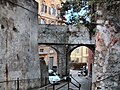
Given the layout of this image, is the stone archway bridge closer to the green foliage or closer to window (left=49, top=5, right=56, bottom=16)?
the green foliage

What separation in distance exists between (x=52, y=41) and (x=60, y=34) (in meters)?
0.97

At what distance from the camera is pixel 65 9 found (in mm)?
13961

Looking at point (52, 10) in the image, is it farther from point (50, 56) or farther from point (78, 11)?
point (78, 11)

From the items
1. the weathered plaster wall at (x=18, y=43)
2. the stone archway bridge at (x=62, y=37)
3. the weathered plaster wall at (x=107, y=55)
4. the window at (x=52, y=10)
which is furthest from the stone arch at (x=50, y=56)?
the weathered plaster wall at (x=107, y=55)

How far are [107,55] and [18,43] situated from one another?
974 cm

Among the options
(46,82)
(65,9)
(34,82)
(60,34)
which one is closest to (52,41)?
(60,34)

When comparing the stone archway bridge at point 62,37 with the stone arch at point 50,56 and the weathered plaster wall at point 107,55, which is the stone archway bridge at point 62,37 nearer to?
the stone arch at point 50,56

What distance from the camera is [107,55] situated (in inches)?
195

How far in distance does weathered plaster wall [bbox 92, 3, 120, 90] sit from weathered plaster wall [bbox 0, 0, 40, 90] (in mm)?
7637

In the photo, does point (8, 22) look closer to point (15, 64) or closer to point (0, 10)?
point (0, 10)

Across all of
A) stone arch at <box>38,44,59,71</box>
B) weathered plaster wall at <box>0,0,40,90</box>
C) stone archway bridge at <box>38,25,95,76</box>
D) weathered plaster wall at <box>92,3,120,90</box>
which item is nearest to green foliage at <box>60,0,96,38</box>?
weathered plaster wall at <box>92,3,120,90</box>

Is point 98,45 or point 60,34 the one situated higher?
point 60,34

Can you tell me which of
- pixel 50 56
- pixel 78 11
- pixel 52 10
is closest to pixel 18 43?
pixel 78 11

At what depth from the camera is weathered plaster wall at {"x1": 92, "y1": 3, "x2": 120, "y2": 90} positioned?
4926mm
